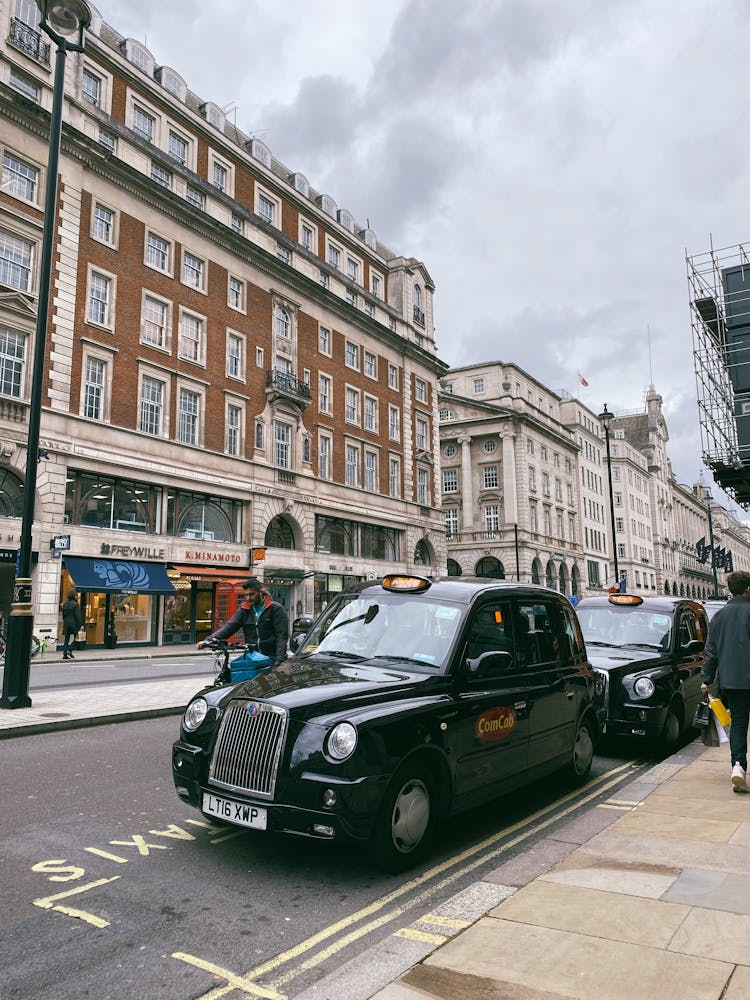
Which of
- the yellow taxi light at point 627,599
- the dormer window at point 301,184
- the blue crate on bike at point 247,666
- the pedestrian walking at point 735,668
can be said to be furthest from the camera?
the dormer window at point 301,184

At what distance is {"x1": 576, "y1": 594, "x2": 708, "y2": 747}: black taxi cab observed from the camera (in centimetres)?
829

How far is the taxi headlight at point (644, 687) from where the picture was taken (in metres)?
8.31

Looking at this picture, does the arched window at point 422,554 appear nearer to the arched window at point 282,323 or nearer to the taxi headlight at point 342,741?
the arched window at point 282,323

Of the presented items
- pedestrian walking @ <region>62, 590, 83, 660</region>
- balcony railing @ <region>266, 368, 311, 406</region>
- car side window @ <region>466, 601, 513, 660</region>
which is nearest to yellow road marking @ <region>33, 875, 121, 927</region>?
car side window @ <region>466, 601, 513, 660</region>

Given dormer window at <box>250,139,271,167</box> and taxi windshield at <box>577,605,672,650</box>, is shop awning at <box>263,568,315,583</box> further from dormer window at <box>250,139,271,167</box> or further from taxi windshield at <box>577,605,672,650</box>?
taxi windshield at <box>577,605,672,650</box>

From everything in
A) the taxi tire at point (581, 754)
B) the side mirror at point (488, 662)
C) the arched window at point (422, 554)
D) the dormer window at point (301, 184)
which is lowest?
the taxi tire at point (581, 754)

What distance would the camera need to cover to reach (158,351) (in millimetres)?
31078

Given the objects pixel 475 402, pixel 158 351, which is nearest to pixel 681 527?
pixel 475 402

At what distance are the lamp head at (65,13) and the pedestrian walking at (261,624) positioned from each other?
29.1 ft

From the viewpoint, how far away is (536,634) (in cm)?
654

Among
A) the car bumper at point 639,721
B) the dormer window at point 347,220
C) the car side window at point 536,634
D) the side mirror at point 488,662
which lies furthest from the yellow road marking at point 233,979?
the dormer window at point 347,220

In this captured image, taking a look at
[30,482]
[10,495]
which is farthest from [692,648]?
[10,495]

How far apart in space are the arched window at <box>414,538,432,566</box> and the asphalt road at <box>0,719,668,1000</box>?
4076cm

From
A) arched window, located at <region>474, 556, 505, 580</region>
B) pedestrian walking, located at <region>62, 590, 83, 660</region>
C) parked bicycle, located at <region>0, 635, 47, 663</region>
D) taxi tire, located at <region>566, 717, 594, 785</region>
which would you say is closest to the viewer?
taxi tire, located at <region>566, 717, 594, 785</region>
